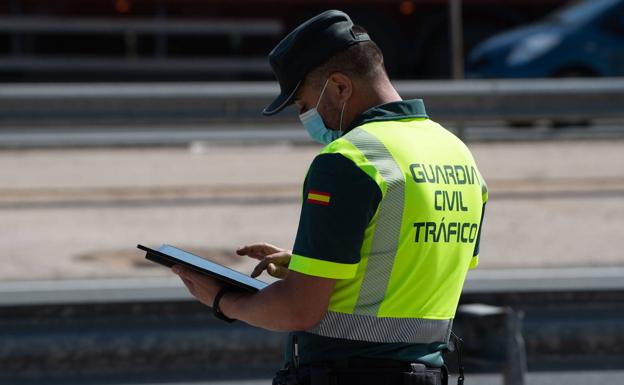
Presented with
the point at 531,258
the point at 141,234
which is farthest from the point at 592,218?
the point at 141,234

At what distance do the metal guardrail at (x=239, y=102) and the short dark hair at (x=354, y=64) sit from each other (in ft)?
27.7

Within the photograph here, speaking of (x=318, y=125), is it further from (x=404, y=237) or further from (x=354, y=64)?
(x=404, y=237)

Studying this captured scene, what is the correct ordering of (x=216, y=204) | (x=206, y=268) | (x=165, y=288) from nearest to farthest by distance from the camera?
(x=206, y=268), (x=165, y=288), (x=216, y=204)

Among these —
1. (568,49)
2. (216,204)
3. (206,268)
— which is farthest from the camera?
(568,49)

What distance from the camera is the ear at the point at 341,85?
Answer: 9.03ft

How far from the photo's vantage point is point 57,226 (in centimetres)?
908

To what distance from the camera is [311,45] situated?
2771 mm

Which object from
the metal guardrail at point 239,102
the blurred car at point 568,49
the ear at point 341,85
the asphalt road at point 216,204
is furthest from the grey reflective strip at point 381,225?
the blurred car at point 568,49

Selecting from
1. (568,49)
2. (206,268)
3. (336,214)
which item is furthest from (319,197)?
(568,49)

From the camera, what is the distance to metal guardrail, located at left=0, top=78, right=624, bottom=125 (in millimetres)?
11227

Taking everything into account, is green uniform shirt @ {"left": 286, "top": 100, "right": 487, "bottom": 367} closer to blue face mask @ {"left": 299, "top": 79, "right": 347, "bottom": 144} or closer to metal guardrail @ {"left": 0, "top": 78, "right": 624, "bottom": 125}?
blue face mask @ {"left": 299, "top": 79, "right": 347, "bottom": 144}

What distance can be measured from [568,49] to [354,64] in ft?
44.2

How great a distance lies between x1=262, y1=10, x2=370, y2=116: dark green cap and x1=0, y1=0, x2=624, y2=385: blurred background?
1.86 m

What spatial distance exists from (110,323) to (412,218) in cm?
311
